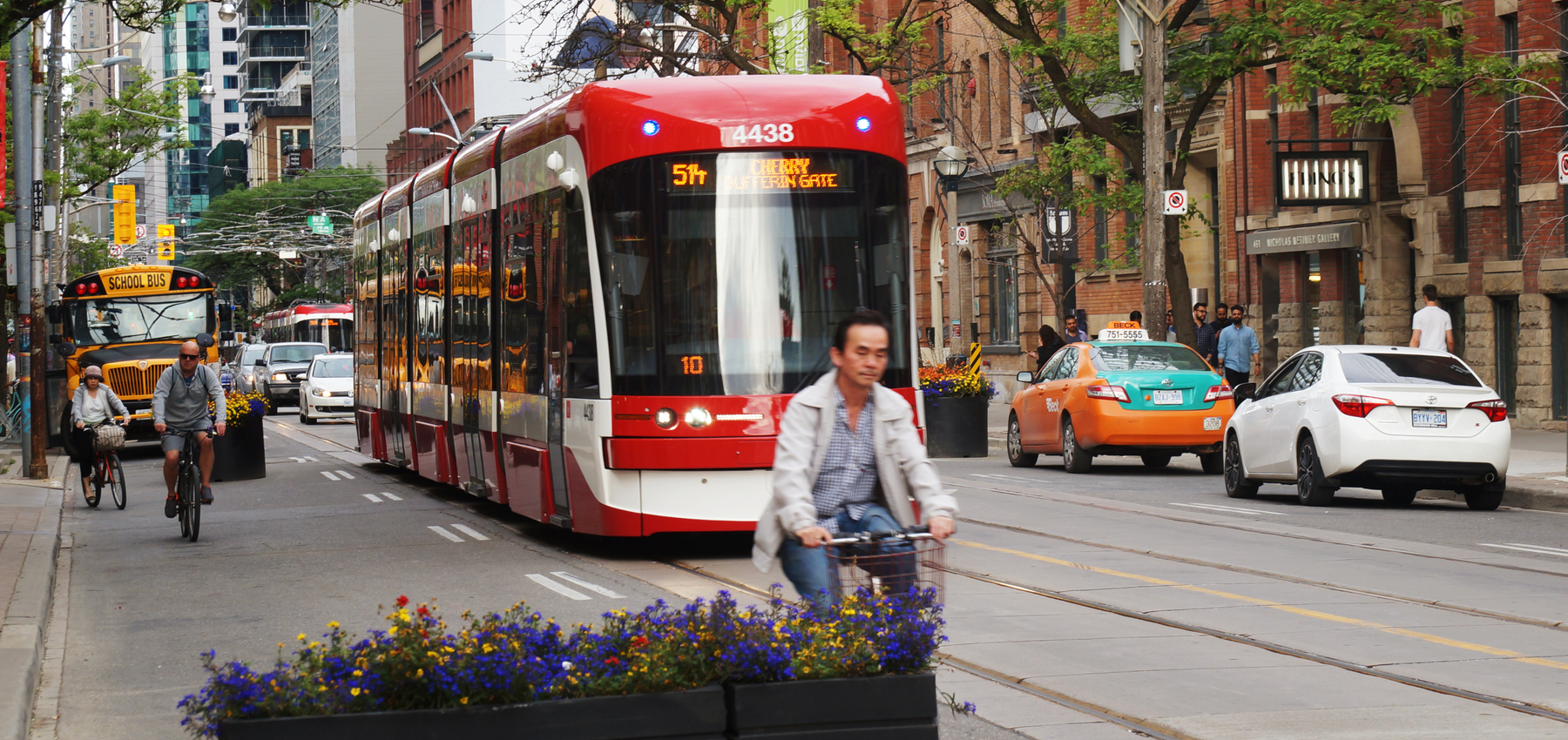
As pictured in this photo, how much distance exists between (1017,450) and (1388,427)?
8019mm

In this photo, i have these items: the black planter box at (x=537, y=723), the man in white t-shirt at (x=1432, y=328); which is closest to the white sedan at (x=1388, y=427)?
the man in white t-shirt at (x=1432, y=328)

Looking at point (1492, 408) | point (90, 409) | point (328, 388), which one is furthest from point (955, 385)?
point (328, 388)

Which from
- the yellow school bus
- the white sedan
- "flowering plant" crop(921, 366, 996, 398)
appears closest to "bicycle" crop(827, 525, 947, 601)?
the white sedan

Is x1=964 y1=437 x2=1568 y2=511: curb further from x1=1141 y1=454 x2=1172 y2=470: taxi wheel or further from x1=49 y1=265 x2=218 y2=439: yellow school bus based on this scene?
x1=49 y1=265 x2=218 y2=439: yellow school bus

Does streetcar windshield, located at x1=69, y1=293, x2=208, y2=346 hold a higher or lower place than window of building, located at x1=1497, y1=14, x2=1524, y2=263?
lower

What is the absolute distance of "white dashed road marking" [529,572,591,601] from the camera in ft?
37.0

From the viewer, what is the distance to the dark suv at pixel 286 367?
168ft

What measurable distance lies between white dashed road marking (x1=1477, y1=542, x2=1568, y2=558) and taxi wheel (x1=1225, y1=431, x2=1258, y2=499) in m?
4.56

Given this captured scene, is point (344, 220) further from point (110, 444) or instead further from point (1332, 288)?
point (110, 444)

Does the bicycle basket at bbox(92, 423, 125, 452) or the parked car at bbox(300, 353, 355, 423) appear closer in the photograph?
the bicycle basket at bbox(92, 423, 125, 452)

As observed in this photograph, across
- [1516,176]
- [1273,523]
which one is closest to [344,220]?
[1516,176]

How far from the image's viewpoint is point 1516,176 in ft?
87.6

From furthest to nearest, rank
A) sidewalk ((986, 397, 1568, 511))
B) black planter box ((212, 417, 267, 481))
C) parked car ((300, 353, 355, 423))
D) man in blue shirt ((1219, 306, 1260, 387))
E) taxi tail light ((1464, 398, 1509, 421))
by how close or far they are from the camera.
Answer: parked car ((300, 353, 355, 423)), man in blue shirt ((1219, 306, 1260, 387)), black planter box ((212, 417, 267, 481)), sidewalk ((986, 397, 1568, 511)), taxi tail light ((1464, 398, 1509, 421))

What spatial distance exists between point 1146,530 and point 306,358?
4018cm
